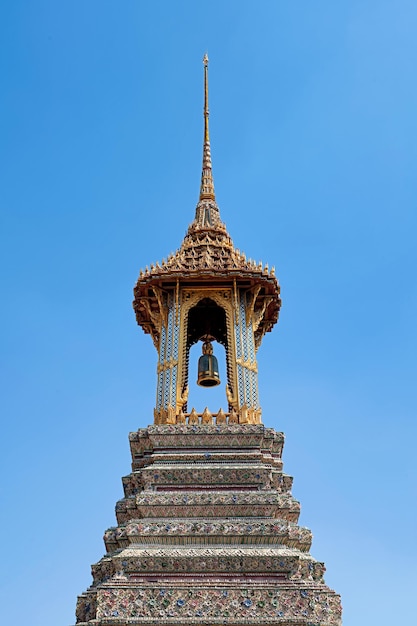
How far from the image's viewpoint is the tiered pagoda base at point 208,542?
15.6 meters

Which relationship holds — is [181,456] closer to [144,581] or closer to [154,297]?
[144,581]

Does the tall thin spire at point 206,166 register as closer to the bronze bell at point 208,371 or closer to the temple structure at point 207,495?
the temple structure at point 207,495

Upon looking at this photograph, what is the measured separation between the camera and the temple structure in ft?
51.3

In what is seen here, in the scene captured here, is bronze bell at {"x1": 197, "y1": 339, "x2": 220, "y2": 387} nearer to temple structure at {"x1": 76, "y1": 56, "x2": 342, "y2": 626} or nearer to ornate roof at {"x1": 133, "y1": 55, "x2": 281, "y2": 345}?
temple structure at {"x1": 76, "y1": 56, "x2": 342, "y2": 626}

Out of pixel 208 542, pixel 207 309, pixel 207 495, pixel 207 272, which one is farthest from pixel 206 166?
pixel 208 542

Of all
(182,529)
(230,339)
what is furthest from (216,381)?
(182,529)

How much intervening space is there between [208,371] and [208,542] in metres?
7.29

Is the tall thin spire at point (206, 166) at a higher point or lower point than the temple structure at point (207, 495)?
higher

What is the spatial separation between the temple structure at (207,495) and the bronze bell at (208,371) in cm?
3

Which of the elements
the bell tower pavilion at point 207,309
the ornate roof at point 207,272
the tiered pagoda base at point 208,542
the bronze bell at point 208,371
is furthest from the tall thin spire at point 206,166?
the tiered pagoda base at point 208,542

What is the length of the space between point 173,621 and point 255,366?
305 inches

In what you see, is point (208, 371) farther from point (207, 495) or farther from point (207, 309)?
point (207, 495)

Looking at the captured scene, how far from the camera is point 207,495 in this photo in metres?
17.8

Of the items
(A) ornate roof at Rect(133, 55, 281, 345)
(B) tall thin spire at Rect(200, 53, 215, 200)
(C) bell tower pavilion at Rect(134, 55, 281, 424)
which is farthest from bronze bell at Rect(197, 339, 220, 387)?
(B) tall thin spire at Rect(200, 53, 215, 200)
